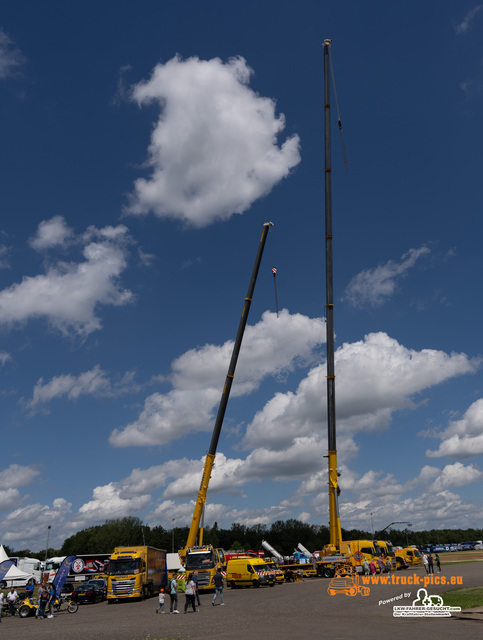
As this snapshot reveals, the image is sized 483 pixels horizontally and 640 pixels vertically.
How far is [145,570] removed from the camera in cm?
3538

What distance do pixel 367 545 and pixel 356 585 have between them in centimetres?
1073

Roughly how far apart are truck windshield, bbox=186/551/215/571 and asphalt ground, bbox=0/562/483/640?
29.7ft

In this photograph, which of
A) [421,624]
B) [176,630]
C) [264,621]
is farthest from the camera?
[264,621]

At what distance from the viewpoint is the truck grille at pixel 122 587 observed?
34.1 metres

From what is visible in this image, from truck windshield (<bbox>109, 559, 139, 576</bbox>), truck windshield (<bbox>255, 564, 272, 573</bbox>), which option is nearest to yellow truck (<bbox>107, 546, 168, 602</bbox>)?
truck windshield (<bbox>109, 559, 139, 576</bbox>)

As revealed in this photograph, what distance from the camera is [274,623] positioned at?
1953cm

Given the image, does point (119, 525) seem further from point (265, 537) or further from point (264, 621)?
point (264, 621)

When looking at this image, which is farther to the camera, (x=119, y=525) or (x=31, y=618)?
(x=119, y=525)

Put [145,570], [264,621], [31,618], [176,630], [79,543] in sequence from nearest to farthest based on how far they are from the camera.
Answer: [176,630] → [264,621] → [31,618] → [145,570] → [79,543]

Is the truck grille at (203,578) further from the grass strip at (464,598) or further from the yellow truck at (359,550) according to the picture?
the grass strip at (464,598)

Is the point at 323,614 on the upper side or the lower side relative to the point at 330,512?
lower

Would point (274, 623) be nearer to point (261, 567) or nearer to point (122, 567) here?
point (122, 567)

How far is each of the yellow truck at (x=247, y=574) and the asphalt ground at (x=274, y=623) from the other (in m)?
12.9

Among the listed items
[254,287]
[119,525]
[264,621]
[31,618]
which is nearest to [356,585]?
[264,621]
